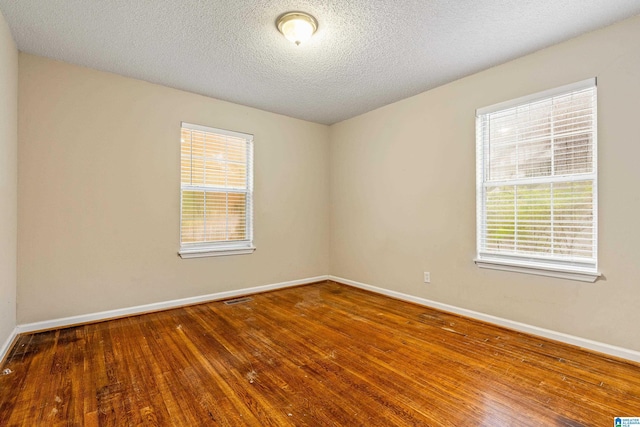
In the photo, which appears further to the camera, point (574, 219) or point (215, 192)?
point (215, 192)

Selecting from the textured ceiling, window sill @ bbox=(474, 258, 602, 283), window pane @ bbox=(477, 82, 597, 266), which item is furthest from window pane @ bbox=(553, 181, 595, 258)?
the textured ceiling

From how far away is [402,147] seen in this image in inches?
161

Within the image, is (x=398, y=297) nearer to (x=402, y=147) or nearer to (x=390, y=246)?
(x=390, y=246)

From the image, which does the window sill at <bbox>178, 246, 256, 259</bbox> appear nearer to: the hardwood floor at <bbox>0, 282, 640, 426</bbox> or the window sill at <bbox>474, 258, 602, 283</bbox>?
the hardwood floor at <bbox>0, 282, 640, 426</bbox>

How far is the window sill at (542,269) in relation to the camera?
8.43 feet

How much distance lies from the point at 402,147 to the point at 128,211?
341cm

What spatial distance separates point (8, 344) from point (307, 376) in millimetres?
2547

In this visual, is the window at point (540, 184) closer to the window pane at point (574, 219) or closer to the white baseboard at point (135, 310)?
the window pane at point (574, 219)

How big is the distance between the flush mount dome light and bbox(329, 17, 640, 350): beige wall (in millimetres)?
1926

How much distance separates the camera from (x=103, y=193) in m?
3.28

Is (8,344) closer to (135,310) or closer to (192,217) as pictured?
(135,310)

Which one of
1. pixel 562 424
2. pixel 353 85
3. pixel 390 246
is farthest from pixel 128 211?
pixel 562 424

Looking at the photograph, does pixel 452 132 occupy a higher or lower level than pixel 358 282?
higher

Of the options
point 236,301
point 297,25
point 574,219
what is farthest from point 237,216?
point 574,219
